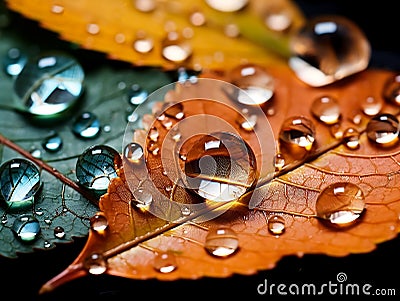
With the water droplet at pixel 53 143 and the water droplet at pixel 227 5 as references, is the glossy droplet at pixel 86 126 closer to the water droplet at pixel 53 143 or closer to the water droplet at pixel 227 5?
the water droplet at pixel 53 143

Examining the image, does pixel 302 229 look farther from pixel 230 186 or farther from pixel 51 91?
pixel 51 91

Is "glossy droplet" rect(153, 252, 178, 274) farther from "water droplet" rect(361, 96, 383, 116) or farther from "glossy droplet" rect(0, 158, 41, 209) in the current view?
"water droplet" rect(361, 96, 383, 116)

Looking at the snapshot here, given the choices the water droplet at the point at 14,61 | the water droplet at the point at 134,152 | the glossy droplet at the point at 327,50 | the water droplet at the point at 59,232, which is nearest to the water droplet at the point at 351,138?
the glossy droplet at the point at 327,50

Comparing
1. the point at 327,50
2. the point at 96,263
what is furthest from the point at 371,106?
the point at 96,263

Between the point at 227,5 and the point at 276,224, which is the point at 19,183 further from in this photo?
the point at 227,5

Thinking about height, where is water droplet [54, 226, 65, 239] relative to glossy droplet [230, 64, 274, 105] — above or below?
below

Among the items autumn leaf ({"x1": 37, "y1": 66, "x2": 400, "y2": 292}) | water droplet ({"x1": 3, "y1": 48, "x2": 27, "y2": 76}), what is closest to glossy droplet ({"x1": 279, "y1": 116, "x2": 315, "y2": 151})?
autumn leaf ({"x1": 37, "y1": 66, "x2": 400, "y2": 292})
